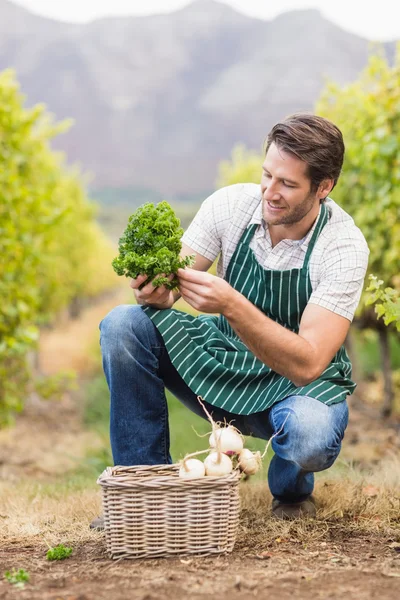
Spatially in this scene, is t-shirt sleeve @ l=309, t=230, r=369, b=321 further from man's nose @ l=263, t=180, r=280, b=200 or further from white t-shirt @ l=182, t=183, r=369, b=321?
man's nose @ l=263, t=180, r=280, b=200

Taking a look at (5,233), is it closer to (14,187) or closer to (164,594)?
(14,187)

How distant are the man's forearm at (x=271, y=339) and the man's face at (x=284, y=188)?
45 cm

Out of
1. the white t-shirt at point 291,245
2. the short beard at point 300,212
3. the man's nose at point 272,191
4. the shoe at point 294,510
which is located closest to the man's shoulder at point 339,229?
the white t-shirt at point 291,245

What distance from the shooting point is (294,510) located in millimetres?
3008

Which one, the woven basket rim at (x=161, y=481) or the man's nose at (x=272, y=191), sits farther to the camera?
the man's nose at (x=272, y=191)

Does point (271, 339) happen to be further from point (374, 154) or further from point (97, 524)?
point (374, 154)

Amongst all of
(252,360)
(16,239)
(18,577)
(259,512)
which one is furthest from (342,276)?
(16,239)

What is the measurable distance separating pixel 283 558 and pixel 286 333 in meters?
0.75

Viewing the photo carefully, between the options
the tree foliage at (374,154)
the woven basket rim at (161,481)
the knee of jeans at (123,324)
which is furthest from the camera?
the tree foliage at (374,154)

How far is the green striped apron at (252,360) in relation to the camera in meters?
2.89

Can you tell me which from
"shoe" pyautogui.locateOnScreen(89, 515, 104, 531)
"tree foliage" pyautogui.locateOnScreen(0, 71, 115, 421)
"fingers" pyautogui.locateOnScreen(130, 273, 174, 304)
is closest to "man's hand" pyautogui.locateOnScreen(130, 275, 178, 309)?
"fingers" pyautogui.locateOnScreen(130, 273, 174, 304)

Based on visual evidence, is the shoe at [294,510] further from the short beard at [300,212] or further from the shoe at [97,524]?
the short beard at [300,212]

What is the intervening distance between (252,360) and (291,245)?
0.49 metres

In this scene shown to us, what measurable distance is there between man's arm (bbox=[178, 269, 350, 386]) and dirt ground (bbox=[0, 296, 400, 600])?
60cm
